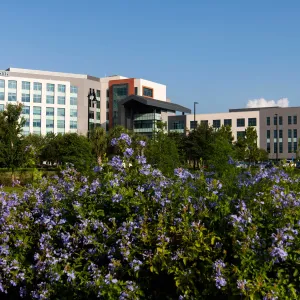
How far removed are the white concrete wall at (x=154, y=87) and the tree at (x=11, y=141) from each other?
67.1 m

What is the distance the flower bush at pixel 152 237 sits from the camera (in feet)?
12.3

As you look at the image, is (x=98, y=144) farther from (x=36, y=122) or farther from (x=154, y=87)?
(x=154, y=87)

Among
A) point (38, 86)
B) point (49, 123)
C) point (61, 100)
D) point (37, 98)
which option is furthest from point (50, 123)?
point (38, 86)

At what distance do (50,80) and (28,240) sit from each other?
305 feet

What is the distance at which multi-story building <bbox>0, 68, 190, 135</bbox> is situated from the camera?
92062 millimetres

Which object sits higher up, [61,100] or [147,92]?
[147,92]

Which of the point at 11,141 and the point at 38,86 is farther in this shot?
the point at 38,86

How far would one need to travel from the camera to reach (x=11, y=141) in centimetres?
2862

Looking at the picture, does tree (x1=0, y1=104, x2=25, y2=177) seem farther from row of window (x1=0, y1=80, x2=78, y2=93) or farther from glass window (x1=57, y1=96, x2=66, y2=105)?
glass window (x1=57, y1=96, x2=66, y2=105)

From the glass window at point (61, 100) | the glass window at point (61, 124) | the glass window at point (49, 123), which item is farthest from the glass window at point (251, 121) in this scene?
the glass window at point (49, 123)

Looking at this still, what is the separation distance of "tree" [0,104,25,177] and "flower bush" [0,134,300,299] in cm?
2392

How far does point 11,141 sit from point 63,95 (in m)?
68.9

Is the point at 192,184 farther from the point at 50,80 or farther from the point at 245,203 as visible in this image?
the point at 50,80

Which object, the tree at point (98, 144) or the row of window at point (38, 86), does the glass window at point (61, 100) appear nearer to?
the row of window at point (38, 86)
